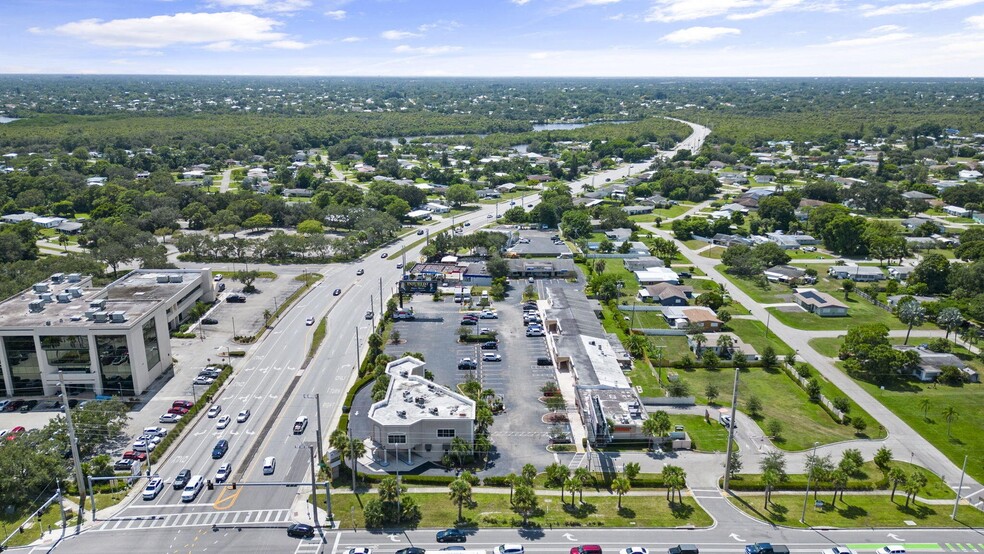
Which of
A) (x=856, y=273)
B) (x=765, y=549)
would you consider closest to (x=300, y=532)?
(x=765, y=549)

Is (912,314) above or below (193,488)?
above

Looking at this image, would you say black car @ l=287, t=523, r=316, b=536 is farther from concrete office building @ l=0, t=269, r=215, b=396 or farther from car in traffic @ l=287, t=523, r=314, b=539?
concrete office building @ l=0, t=269, r=215, b=396

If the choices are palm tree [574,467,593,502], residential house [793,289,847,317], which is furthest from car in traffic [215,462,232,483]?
residential house [793,289,847,317]

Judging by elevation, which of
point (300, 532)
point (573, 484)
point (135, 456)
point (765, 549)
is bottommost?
point (765, 549)

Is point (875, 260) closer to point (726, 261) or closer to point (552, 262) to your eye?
point (726, 261)

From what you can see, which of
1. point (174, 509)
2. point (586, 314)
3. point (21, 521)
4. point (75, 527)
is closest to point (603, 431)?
point (586, 314)

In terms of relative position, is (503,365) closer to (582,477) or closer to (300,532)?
(582,477)
